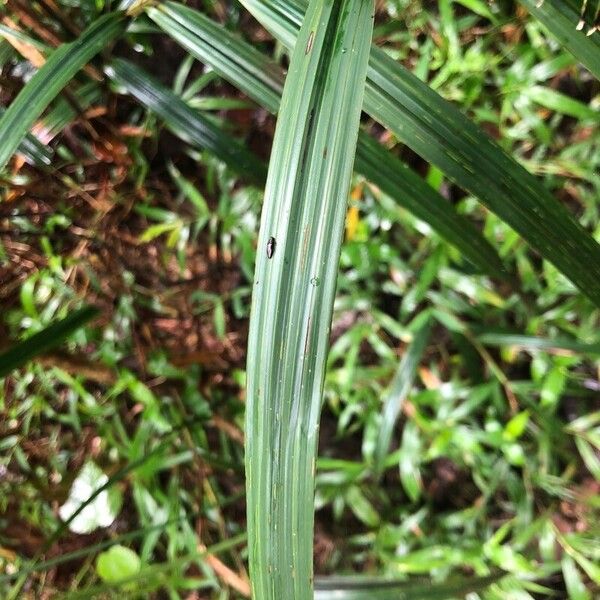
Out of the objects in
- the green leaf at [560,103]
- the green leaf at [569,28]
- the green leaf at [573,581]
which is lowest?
the green leaf at [573,581]

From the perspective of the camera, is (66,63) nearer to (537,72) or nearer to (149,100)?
(149,100)

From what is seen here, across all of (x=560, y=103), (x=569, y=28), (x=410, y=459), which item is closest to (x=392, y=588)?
(x=410, y=459)

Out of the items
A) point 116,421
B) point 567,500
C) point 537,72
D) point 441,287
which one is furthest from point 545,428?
point 116,421

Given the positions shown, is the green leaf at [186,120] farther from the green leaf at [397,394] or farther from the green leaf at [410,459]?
the green leaf at [410,459]

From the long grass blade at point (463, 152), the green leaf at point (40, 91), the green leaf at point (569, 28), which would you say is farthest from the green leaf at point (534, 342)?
the green leaf at point (40, 91)

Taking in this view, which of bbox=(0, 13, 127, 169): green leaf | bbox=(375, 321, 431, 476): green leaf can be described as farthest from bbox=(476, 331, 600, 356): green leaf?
bbox=(0, 13, 127, 169): green leaf
